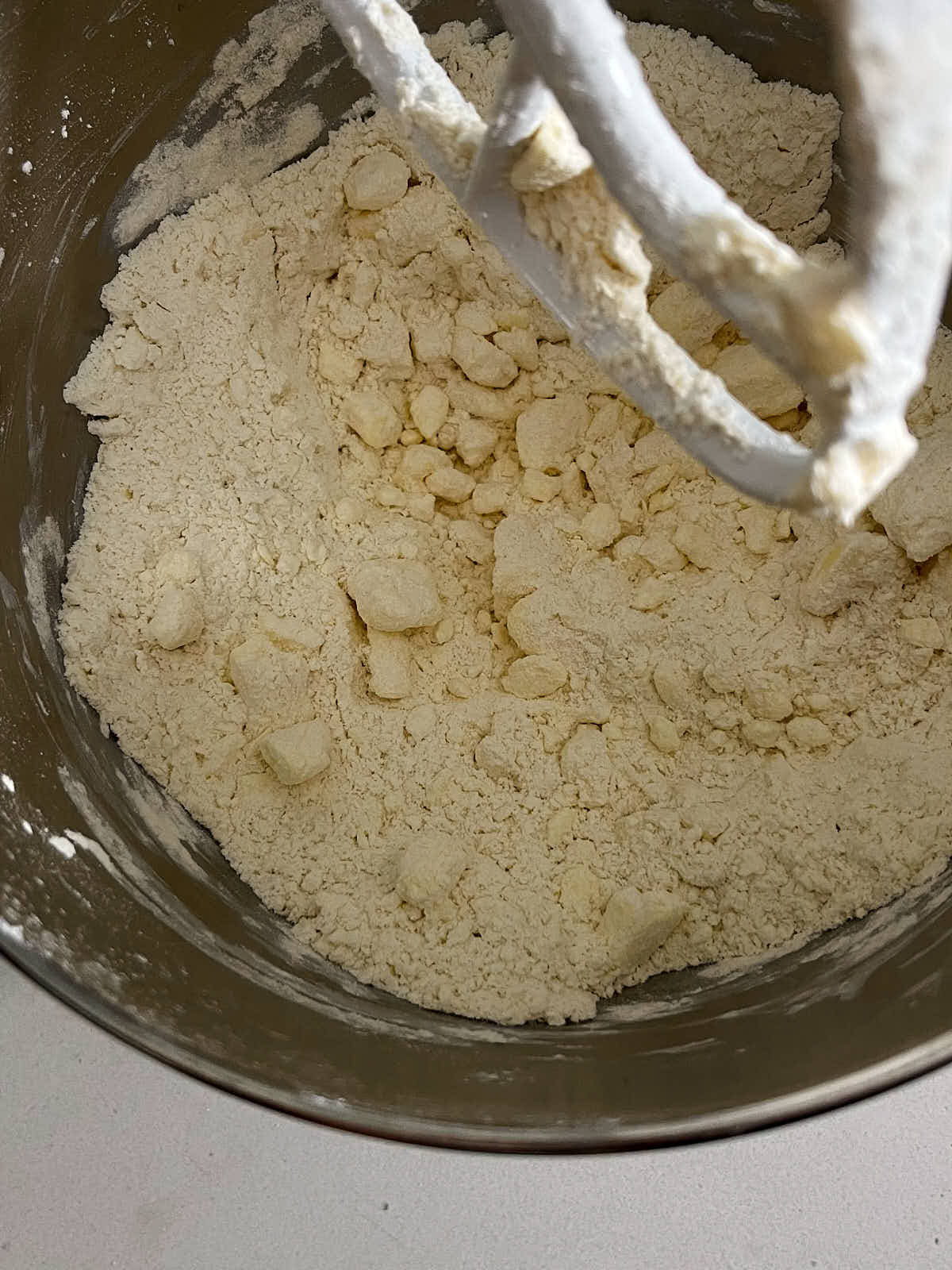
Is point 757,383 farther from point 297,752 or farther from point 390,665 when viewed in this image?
point 297,752

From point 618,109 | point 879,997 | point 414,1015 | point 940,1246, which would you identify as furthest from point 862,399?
point 940,1246

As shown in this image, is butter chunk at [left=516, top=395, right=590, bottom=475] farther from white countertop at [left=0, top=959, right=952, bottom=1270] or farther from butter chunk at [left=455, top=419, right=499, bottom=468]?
white countertop at [left=0, top=959, right=952, bottom=1270]

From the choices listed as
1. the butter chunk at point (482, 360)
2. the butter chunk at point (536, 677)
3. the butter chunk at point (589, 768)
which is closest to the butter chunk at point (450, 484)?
the butter chunk at point (482, 360)

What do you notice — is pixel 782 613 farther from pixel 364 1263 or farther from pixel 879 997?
pixel 364 1263

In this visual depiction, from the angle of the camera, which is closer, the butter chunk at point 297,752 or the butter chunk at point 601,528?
the butter chunk at point 297,752

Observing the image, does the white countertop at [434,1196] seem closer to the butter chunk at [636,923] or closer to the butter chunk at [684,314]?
the butter chunk at [636,923]

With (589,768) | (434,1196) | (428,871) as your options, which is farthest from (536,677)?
(434,1196)

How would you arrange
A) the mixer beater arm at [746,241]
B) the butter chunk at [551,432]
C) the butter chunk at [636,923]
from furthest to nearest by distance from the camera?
1. the butter chunk at [551,432]
2. the butter chunk at [636,923]
3. the mixer beater arm at [746,241]
